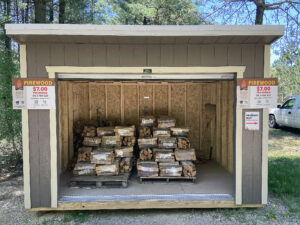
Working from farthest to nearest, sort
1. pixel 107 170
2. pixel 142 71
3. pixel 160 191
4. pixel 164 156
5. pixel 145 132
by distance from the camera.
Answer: pixel 145 132, pixel 164 156, pixel 107 170, pixel 160 191, pixel 142 71

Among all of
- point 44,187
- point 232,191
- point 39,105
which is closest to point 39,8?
point 39,105

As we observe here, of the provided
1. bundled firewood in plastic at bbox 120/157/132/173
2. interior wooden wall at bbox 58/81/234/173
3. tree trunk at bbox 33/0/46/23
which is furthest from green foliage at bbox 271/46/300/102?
tree trunk at bbox 33/0/46/23

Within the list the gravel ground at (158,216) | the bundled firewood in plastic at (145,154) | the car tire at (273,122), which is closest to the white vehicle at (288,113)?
the car tire at (273,122)

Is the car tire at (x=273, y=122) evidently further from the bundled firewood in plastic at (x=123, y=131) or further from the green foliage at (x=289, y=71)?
the bundled firewood in plastic at (x=123, y=131)

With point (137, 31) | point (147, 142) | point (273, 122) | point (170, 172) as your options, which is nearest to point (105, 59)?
point (137, 31)

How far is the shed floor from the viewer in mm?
4309

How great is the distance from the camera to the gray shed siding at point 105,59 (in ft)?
13.2

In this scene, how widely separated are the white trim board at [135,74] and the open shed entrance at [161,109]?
4.41 feet

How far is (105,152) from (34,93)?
6.82ft

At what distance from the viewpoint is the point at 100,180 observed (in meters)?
5.03

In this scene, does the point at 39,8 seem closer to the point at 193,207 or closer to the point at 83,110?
the point at 83,110

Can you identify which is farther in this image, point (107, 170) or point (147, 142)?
point (147, 142)

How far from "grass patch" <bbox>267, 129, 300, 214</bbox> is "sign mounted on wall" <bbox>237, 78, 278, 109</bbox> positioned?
2038mm

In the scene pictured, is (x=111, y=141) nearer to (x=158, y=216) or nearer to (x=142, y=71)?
(x=158, y=216)
